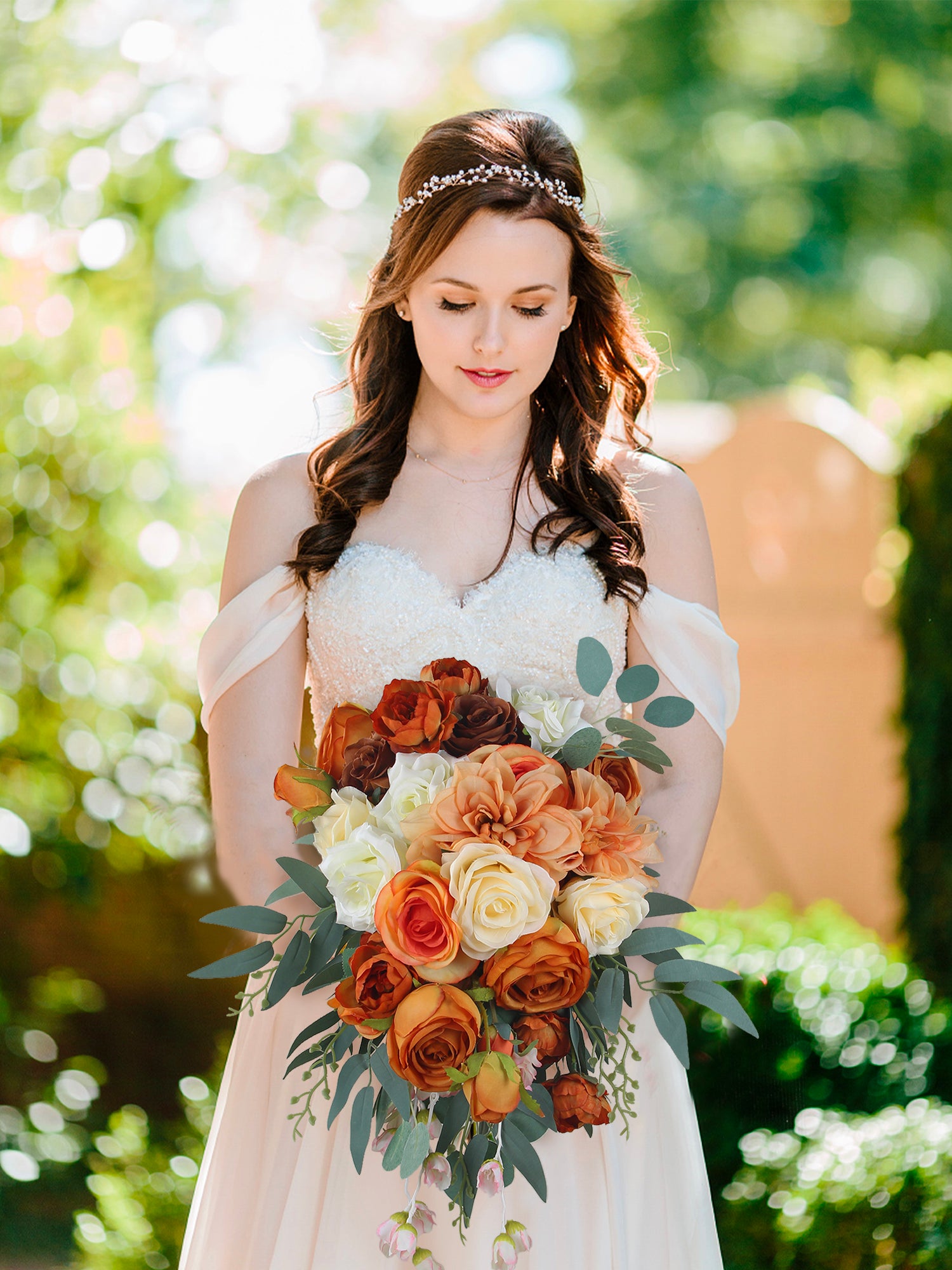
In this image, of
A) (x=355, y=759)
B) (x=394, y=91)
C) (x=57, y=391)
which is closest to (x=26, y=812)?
(x=57, y=391)

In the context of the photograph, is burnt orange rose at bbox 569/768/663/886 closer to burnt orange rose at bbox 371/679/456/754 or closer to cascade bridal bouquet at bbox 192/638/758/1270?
cascade bridal bouquet at bbox 192/638/758/1270

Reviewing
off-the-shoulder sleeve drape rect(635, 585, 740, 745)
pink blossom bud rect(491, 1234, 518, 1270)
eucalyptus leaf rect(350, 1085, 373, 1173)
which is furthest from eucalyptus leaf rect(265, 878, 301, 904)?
off-the-shoulder sleeve drape rect(635, 585, 740, 745)

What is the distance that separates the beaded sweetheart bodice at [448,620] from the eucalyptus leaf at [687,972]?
44 cm

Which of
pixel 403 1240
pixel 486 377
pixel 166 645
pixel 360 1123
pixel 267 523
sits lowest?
pixel 403 1240

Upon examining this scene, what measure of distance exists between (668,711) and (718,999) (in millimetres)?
331

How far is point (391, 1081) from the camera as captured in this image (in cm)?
134

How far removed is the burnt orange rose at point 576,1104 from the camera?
135cm

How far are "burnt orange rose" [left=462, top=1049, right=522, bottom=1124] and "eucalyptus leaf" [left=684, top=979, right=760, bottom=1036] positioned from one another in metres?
0.25

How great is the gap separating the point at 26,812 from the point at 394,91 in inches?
182

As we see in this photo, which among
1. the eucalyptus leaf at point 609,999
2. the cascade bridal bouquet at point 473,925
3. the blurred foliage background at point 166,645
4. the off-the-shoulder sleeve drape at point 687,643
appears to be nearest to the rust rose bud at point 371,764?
the cascade bridal bouquet at point 473,925

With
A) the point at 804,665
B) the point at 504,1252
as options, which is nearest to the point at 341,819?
the point at 504,1252

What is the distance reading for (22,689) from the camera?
3725 mm

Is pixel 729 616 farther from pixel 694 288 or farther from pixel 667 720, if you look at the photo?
pixel 694 288

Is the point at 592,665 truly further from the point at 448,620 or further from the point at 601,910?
the point at 448,620
